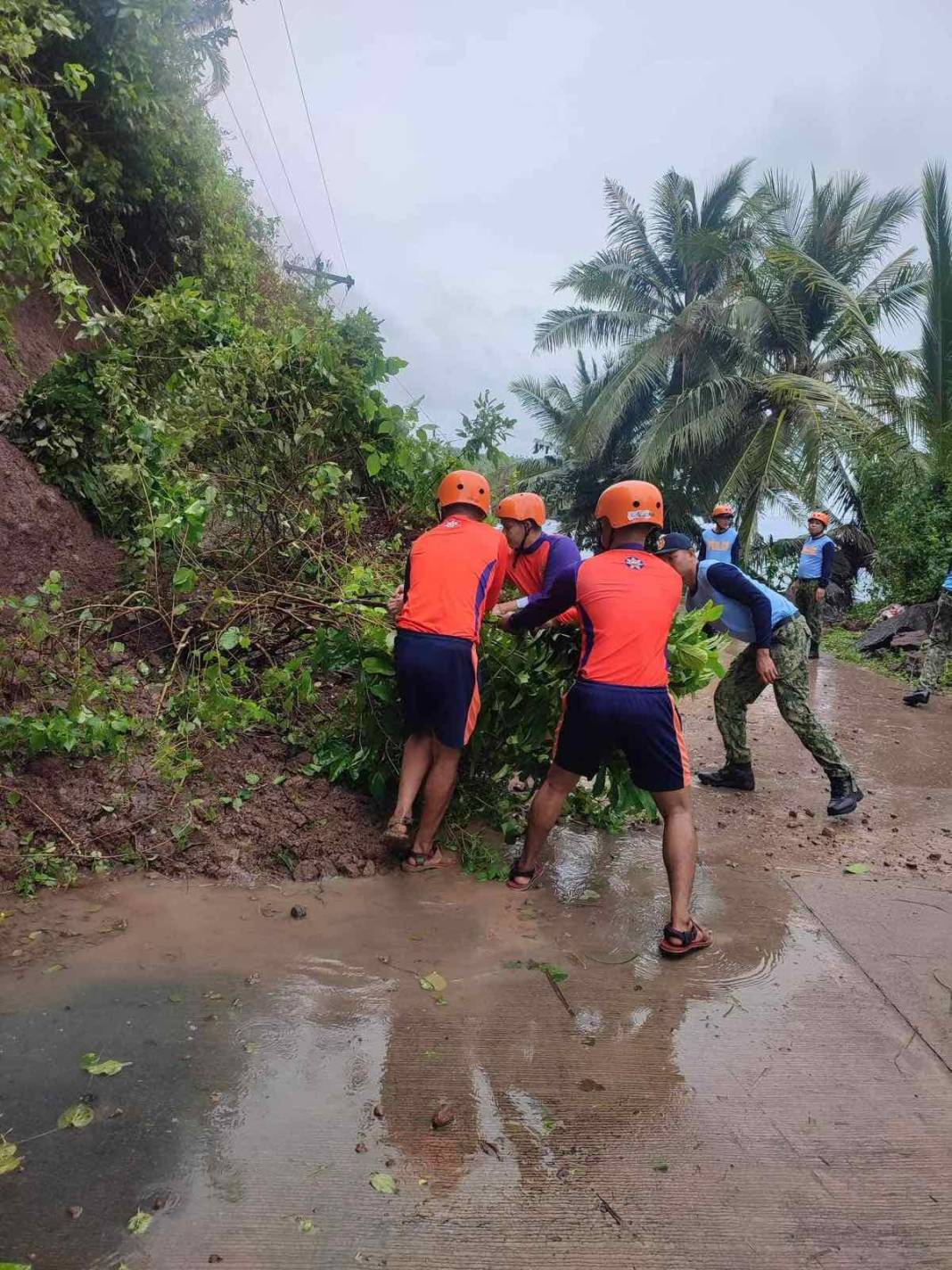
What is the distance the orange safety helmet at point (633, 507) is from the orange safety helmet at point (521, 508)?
0.58 meters

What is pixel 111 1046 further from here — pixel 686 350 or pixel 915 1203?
pixel 686 350

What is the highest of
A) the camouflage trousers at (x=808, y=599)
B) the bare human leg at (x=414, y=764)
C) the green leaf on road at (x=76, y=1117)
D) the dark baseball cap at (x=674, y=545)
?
the camouflage trousers at (x=808, y=599)

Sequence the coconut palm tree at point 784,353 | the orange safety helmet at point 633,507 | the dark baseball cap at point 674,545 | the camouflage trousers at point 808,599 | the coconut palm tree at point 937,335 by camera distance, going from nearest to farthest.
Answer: the orange safety helmet at point 633,507 → the dark baseball cap at point 674,545 → the camouflage trousers at point 808,599 → the coconut palm tree at point 937,335 → the coconut palm tree at point 784,353

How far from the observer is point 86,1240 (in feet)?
6.25

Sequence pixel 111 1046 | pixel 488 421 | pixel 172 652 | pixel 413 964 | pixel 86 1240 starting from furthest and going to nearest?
pixel 488 421 → pixel 172 652 → pixel 413 964 → pixel 111 1046 → pixel 86 1240

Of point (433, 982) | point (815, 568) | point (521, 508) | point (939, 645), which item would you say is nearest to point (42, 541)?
point (521, 508)

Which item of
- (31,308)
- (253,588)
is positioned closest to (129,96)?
(31,308)

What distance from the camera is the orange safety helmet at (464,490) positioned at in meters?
4.26

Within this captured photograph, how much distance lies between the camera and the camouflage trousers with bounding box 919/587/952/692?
8.49 m

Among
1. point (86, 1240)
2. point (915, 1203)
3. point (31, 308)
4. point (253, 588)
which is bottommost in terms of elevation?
point (86, 1240)

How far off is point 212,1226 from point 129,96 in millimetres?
8635

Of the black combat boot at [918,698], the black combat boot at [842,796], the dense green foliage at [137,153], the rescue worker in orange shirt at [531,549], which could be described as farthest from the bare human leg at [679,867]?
the black combat boot at [918,698]

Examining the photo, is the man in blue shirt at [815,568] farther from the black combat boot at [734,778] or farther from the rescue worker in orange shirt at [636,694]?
the rescue worker in orange shirt at [636,694]

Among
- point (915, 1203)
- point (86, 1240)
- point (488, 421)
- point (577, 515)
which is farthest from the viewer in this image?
point (577, 515)
